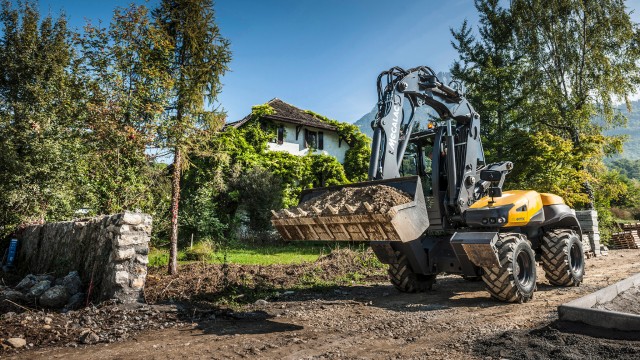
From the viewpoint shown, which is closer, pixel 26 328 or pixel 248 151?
pixel 26 328

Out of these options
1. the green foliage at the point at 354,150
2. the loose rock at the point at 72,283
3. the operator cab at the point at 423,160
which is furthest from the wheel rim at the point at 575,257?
the green foliage at the point at 354,150

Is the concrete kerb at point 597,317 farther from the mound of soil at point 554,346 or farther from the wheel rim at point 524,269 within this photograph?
the wheel rim at point 524,269

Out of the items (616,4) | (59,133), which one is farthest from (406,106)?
(616,4)

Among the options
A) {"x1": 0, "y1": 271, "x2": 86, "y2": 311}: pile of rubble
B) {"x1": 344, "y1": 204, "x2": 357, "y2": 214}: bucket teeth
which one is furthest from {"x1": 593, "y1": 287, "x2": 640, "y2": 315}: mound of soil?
{"x1": 0, "y1": 271, "x2": 86, "y2": 311}: pile of rubble

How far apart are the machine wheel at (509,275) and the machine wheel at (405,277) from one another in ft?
A: 4.96

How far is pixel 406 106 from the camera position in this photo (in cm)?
663

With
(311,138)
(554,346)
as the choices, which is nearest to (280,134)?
(311,138)

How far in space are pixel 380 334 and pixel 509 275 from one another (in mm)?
2413

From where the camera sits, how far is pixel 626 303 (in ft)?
17.1

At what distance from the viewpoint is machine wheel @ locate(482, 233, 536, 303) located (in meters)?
5.77

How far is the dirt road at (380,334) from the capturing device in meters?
3.71

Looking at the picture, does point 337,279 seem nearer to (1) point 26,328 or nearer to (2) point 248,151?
(1) point 26,328

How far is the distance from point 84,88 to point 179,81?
2.62 meters

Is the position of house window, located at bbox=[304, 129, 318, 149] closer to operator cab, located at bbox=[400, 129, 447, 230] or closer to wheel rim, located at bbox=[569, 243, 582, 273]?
operator cab, located at bbox=[400, 129, 447, 230]
